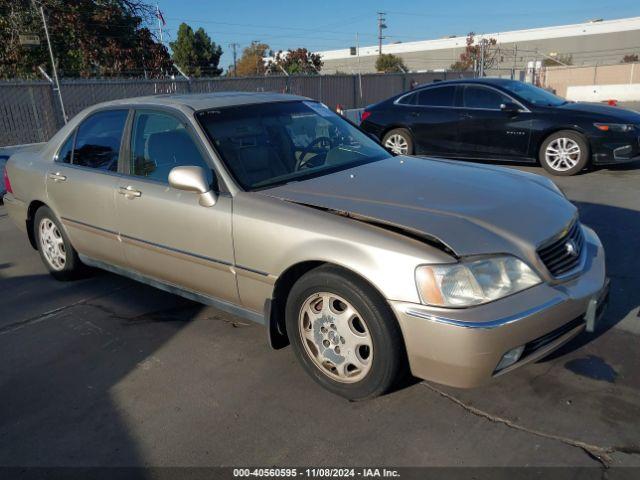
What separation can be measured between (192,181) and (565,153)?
6.92 metres

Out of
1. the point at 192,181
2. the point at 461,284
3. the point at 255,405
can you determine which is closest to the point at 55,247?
the point at 192,181

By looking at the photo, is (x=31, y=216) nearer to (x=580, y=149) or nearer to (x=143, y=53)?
(x=580, y=149)

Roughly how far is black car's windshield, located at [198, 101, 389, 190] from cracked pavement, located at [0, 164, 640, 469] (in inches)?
46.7

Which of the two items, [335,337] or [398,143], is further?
[398,143]

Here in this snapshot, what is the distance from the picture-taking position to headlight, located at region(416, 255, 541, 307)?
245 centimetres

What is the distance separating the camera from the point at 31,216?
16.6 ft

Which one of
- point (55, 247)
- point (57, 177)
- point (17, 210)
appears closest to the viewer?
point (57, 177)

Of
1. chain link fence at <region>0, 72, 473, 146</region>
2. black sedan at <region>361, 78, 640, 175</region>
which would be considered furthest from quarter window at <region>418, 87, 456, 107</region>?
chain link fence at <region>0, 72, 473, 146</region>

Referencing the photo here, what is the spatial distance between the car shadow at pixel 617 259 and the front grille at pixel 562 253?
2.23 feet

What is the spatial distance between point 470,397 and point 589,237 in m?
1.34

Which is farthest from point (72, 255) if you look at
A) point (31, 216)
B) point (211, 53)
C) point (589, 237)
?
point (211, 53)

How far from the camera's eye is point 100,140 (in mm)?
4312

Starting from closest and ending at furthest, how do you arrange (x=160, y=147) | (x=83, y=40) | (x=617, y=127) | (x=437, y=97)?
1. (x=160, y=147)
2. (x=617, y=127)
3. (x=437, y=97)
4. (x=83, y=40)

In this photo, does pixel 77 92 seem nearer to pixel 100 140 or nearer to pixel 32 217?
pixel 32 217
